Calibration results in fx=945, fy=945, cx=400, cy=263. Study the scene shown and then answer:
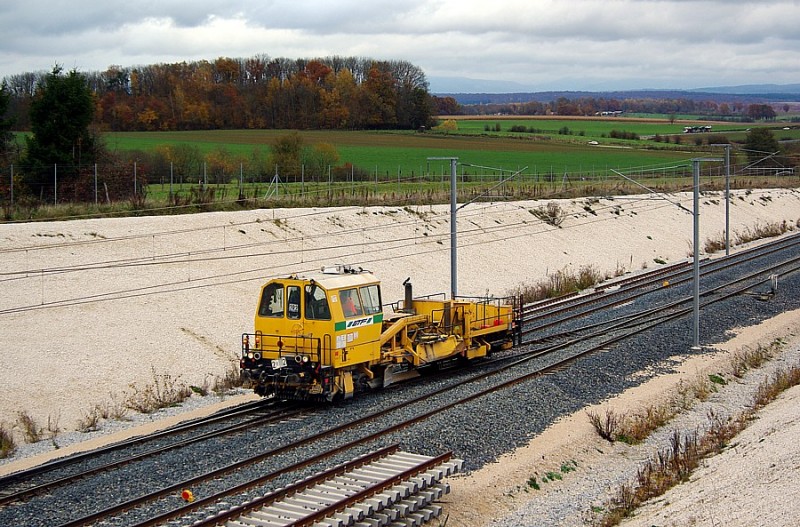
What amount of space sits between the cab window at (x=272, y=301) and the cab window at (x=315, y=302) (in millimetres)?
756

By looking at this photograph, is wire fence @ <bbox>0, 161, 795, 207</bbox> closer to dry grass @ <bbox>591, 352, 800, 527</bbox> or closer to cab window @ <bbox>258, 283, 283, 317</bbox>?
dry grass @ <bbox>591, 352, 800, 527</bbox>

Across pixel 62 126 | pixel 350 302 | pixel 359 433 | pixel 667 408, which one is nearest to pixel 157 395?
pixel 350 302

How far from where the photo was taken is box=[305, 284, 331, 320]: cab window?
71.1ft

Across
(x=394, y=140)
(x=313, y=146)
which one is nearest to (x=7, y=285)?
(x=313, y=146)

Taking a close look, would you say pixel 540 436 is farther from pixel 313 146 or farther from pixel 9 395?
pixel 313 146

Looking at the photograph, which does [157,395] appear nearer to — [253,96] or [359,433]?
[359,433]

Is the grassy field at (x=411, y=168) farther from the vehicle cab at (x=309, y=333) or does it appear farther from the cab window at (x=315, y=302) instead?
the cab window at (x=315, y=302)

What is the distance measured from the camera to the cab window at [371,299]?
896 inches

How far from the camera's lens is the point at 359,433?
19.4 metres

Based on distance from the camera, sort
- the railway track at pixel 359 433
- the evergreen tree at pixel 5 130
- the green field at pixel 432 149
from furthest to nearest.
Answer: the green field at pixel 432 149 → the evergreen tree at pixel 5 130 → the railway track at pixel 359 433

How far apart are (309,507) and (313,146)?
56833mm

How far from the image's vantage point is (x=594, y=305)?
38.9 metres

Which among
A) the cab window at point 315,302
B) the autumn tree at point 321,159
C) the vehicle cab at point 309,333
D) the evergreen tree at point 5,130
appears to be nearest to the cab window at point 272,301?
the vehicle cab at point 309,333

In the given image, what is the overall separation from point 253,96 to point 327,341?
88490 mm
